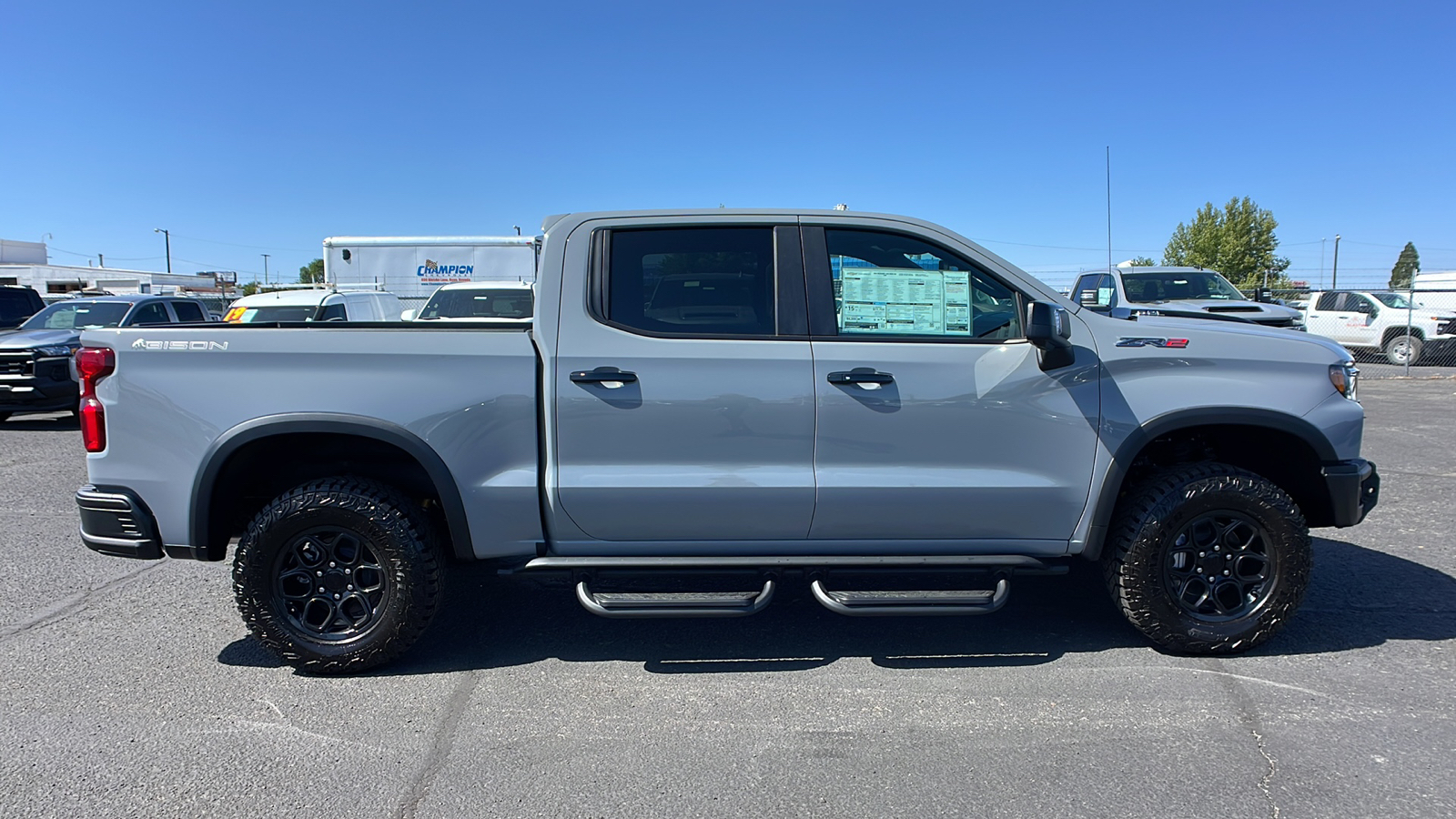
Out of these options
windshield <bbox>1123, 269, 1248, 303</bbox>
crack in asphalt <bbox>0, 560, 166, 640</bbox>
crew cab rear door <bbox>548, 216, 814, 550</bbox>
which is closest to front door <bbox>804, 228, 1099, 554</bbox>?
crew cab rear door <bbox>548, 216, 814, 550</bbox>

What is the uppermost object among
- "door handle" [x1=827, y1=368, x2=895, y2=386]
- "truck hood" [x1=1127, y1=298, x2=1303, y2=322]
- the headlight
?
"truck hood" [x1=1127, y1=298, x2=1303, y2=322]

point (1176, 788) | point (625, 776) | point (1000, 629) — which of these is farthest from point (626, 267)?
point (1176, 788)

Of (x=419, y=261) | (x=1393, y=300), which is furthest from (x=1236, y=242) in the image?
(x=419, y=261)

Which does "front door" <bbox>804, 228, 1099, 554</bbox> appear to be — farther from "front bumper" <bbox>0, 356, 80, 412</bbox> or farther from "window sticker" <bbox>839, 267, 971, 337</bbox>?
"front bumper" <bbox>0, 356, 80, 412</bbox>

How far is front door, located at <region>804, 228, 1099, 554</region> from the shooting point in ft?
12.3

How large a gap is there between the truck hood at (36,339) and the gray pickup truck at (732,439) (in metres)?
9.45

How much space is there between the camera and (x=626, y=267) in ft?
12.9

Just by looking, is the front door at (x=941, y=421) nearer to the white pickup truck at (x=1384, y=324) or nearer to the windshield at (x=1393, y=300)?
the white pickup truck at (x=1384, y=324)

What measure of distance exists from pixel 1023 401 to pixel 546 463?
2.01m

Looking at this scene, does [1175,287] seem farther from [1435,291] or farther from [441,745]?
[441,745]

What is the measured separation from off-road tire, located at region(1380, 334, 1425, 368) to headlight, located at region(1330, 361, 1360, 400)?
17.1m

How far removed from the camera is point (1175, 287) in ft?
47.5

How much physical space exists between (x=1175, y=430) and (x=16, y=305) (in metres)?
16.5

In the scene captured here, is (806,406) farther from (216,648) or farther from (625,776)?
(216,648)
